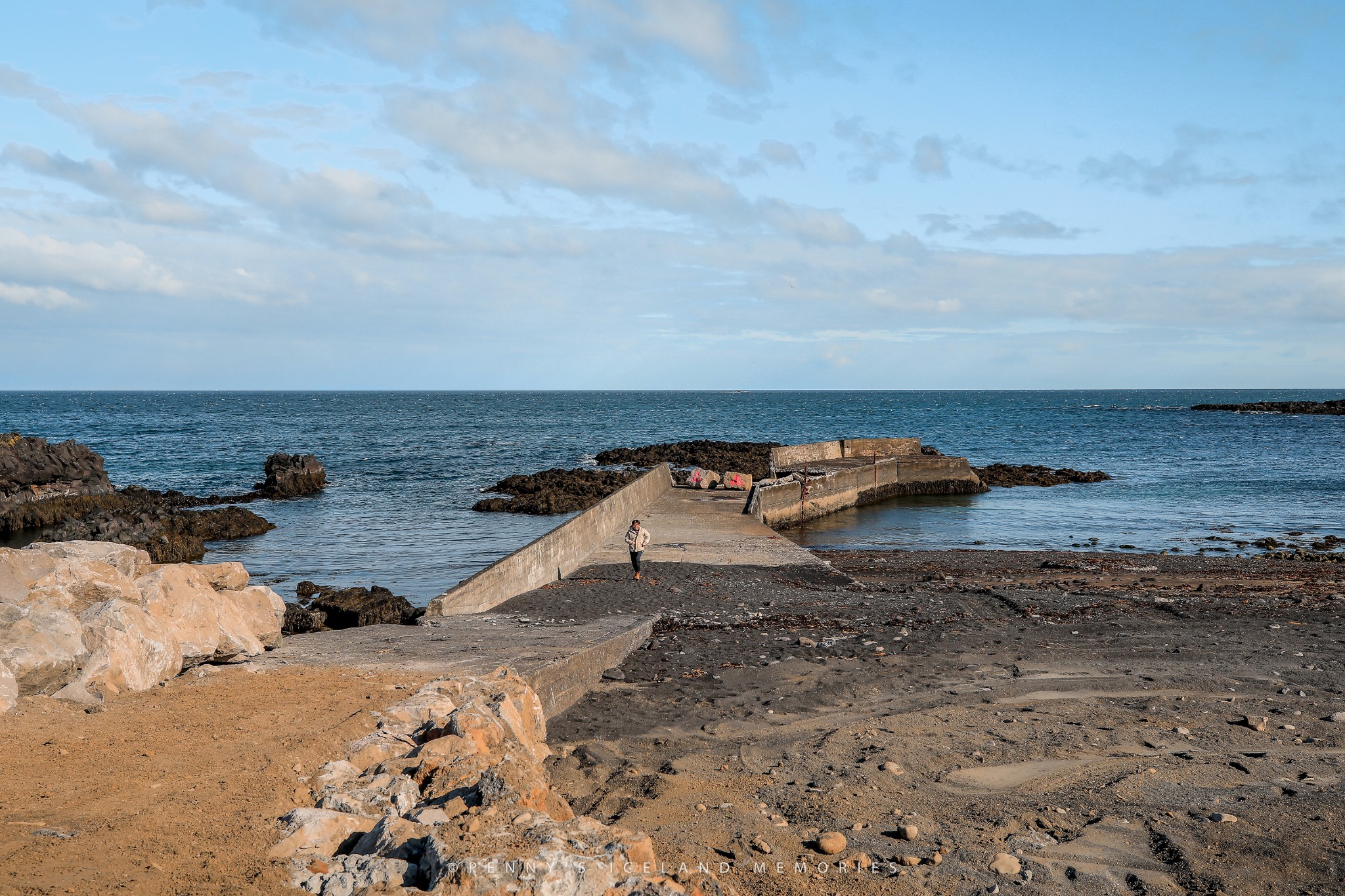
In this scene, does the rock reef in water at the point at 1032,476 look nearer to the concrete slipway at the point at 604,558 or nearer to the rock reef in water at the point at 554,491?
the concrete slipway at the point at 604,558

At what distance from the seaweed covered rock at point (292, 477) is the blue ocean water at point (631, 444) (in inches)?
33.2

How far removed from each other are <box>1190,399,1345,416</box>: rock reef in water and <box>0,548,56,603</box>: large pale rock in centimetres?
10733

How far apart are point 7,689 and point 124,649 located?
86 cm

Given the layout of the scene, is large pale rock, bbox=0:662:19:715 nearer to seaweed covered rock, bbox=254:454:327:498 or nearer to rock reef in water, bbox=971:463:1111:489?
seaweed covered rock, bbox=254:454:327:498

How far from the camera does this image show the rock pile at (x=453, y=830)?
150 inches

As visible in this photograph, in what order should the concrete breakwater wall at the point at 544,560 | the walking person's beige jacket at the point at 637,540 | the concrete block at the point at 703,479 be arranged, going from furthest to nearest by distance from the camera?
the concrete block at the point at 703,479 → the walking person's beige jacket at the point at 637,540 → the concrete breakwater wall at the point at 544,560

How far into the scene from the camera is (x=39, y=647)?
6031mm

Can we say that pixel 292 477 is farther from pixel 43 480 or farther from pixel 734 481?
pixel 734 481

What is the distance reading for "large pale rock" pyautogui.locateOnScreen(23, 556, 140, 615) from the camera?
6688mm

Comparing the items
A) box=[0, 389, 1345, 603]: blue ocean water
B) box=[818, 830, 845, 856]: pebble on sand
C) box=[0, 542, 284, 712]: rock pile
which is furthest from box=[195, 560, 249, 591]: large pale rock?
box=[0, 389, 1345, 603]: blue ocean water

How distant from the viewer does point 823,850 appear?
5305 millimetres

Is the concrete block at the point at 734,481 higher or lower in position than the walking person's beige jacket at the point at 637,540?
lower

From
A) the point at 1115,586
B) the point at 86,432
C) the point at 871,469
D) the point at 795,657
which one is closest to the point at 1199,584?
the point at 1115,586

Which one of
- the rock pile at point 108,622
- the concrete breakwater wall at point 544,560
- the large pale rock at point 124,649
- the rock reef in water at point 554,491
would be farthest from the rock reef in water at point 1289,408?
the large pale rock at point 124,649
